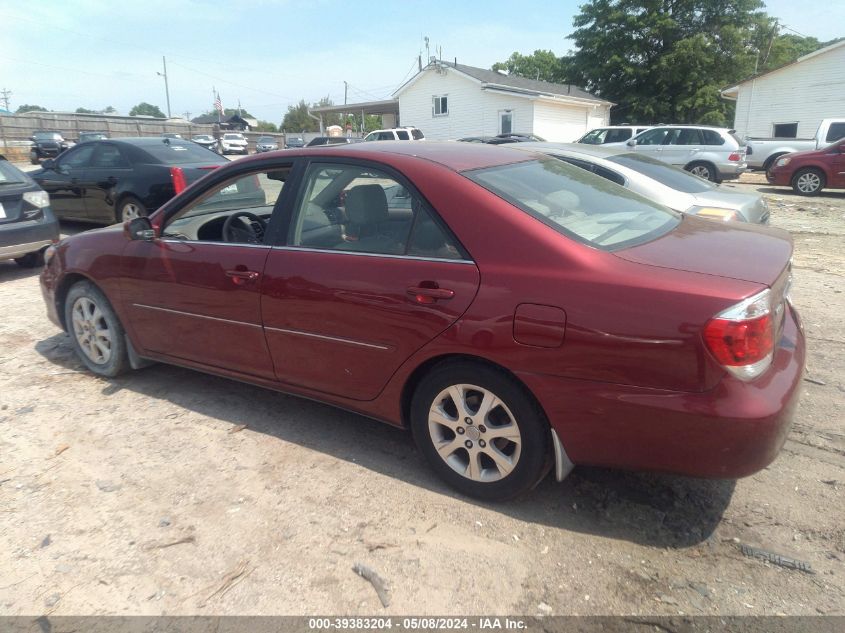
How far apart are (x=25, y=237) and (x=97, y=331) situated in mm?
3609

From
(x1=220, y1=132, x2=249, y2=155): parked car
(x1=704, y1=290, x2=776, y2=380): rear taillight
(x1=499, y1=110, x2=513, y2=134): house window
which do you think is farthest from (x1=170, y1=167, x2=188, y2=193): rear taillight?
(x1=220, y1=132, x2=249, y2=155): parked car

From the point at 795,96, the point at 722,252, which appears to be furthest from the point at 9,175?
the point at 795,96

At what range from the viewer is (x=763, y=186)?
17828 mm

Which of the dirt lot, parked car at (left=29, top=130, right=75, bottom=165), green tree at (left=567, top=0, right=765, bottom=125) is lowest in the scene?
the dirt lot

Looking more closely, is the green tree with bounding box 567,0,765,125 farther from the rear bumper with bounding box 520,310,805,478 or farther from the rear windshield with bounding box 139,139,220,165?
the rear bumper with bounding box 520,310,805,478

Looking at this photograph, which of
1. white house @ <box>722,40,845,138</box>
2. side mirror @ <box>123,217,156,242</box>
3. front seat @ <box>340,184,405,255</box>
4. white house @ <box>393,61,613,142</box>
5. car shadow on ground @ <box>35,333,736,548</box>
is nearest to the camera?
car shadow on ground @ <box>35,333,736,548</box>

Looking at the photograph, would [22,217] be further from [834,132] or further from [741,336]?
[834,132]

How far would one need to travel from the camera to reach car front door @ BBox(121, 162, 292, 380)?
3457 mm

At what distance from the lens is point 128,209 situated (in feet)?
29.9

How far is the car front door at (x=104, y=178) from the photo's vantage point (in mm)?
9141

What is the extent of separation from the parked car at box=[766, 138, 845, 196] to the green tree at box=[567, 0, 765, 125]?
2501cm

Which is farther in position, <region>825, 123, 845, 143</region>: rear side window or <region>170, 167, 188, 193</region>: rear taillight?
<region>825, 123, 845, 143</region>: rear side window

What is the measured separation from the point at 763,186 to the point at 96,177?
17.1 metres

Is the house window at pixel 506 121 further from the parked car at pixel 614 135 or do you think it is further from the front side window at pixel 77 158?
the front side window at pixel 77 158
